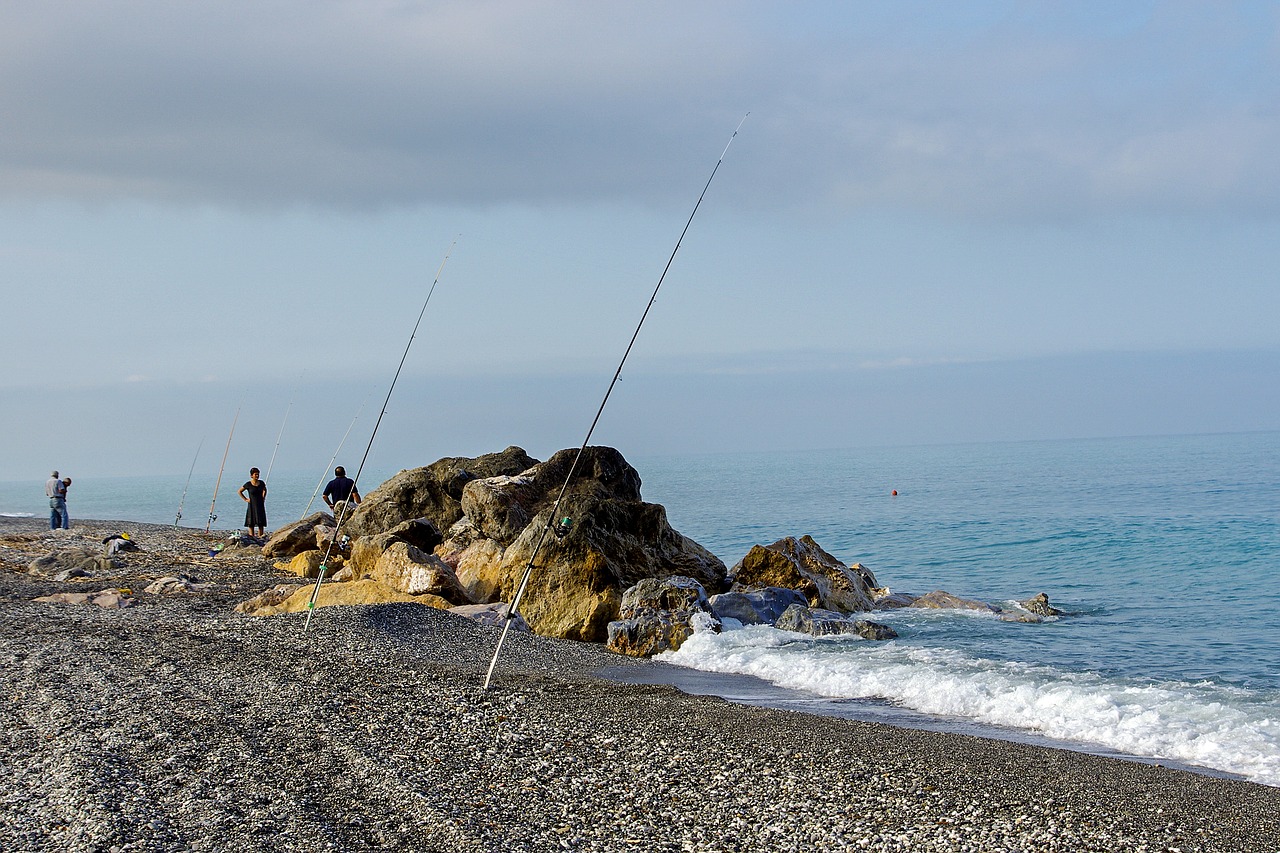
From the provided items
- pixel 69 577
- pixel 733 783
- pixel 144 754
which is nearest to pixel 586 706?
pixel 733 783

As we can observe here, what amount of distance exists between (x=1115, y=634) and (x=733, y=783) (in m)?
9.42

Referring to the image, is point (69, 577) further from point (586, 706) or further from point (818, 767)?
point (818, 767)

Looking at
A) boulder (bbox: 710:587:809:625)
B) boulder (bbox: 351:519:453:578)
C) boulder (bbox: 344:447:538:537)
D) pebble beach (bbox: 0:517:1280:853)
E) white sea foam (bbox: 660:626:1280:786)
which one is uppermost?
boulder (bbox: 344:447:538:537)

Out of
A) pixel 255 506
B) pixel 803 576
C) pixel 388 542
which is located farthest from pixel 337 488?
pixel 803 576

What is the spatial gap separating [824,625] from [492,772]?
6878mm

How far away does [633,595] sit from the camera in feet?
37.4

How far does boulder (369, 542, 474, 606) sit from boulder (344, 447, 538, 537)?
443cm

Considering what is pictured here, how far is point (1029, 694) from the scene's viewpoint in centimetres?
846

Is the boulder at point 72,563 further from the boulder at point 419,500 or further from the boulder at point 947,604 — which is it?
the boulder at point 947,604

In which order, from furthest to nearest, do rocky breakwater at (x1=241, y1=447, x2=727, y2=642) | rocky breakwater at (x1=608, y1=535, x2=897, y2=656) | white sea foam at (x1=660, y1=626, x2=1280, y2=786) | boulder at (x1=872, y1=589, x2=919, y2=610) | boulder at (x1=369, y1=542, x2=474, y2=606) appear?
1. boulder at (x1=872, y1=589, x2=919, y2=610)
2. boulder at (x1=369, y1=542, x2=474, y2=606)
3. rocky breakwater at (x1=241, y1=447, x2=727, y2=642)
4. rocky breakwater at (x1=608, y1=535, x2=897, y2=656)
5. white sea foam at (x1=660, y1=626, x2=1280, y2=786)

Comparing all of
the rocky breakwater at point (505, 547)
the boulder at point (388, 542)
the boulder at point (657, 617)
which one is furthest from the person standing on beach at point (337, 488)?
the boulder at point (657, 617)

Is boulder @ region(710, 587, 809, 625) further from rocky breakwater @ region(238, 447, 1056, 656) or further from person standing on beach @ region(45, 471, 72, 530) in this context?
person standing on beach @ region(45, 471, 72, 530)

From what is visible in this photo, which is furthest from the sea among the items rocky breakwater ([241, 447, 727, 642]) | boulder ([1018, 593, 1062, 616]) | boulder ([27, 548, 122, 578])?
boulder ([27, 548, 122, 578])

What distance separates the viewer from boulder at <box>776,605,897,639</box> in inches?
457
